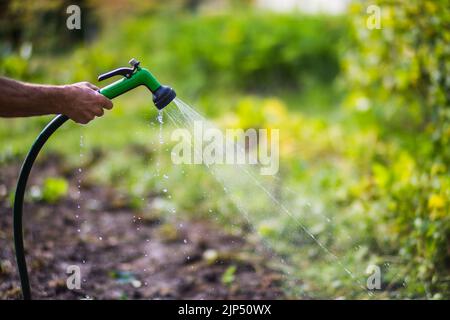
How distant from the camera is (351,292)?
3076 mm

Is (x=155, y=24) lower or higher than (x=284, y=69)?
higher

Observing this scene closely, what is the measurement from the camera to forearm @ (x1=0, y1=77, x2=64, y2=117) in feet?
6.60

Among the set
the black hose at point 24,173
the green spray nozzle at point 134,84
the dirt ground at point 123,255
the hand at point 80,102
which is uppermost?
the green spray nozzle at point 134,84

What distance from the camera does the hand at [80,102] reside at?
82.8 inches

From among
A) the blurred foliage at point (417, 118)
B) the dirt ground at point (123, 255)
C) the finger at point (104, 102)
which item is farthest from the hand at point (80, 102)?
the blurred foliage at point (417, 118)

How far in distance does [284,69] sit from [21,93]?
6.57 m

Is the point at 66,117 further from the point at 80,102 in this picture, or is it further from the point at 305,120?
the point at 305,120

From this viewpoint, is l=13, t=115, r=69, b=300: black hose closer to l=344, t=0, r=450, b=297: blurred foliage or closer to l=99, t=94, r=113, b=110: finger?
l=99, t=94, r=113, b=110: finger

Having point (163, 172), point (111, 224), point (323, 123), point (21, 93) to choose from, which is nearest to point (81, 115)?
point (21, 93)

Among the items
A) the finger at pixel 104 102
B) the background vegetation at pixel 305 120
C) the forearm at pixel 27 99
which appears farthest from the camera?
the background vegetation at pixel 305 120

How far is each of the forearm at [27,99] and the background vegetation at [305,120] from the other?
175cm

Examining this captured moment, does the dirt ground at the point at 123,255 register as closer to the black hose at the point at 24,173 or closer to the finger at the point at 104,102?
the black hose at the point at 24,173

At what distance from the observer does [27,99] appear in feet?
6.72
